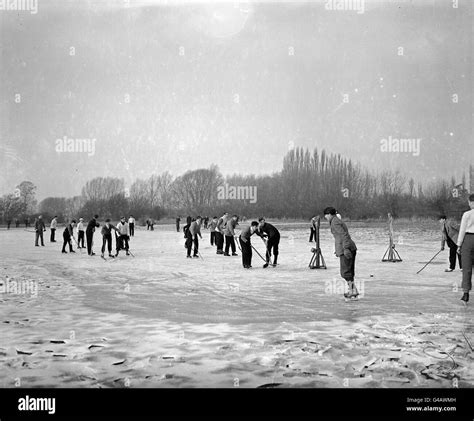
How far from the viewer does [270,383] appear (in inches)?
→ 144

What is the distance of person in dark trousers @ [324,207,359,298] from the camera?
296 inches

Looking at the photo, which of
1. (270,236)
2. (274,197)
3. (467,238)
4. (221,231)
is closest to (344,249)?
(467,238)

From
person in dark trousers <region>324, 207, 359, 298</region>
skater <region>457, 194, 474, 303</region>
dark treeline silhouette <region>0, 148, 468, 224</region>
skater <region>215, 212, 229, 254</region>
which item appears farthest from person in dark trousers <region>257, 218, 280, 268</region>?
dark treeline silhouette <region>0, 148, 468, 224</region>

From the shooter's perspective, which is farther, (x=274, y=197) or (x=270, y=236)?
(x=274, y=197)

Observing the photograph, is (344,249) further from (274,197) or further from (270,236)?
(274,197)

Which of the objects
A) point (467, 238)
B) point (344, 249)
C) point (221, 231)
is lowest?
point (221, 231)

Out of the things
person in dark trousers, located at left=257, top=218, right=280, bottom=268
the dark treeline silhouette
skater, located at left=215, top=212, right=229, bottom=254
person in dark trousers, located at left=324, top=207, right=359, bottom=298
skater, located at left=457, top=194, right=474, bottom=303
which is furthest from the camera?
the dark treeline silhouette

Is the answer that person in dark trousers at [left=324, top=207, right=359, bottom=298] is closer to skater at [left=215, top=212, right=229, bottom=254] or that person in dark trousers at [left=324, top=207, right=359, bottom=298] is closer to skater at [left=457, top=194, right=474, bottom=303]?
skater at [left=457, top=194, right=474, bottom=303]

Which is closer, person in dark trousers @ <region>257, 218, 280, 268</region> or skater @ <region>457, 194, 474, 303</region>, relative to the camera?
skater @ <region>457, 194, 474, 303</region>

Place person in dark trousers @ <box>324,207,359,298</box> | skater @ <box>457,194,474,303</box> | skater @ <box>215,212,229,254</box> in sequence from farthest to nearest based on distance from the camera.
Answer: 1. skater @ <box>215,212,229,254</box>
2. person in dark trousers @ <box>324,207,359,298</box>
3. skater @ <box>457,194,474,303</box>

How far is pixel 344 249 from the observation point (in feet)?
24.7
